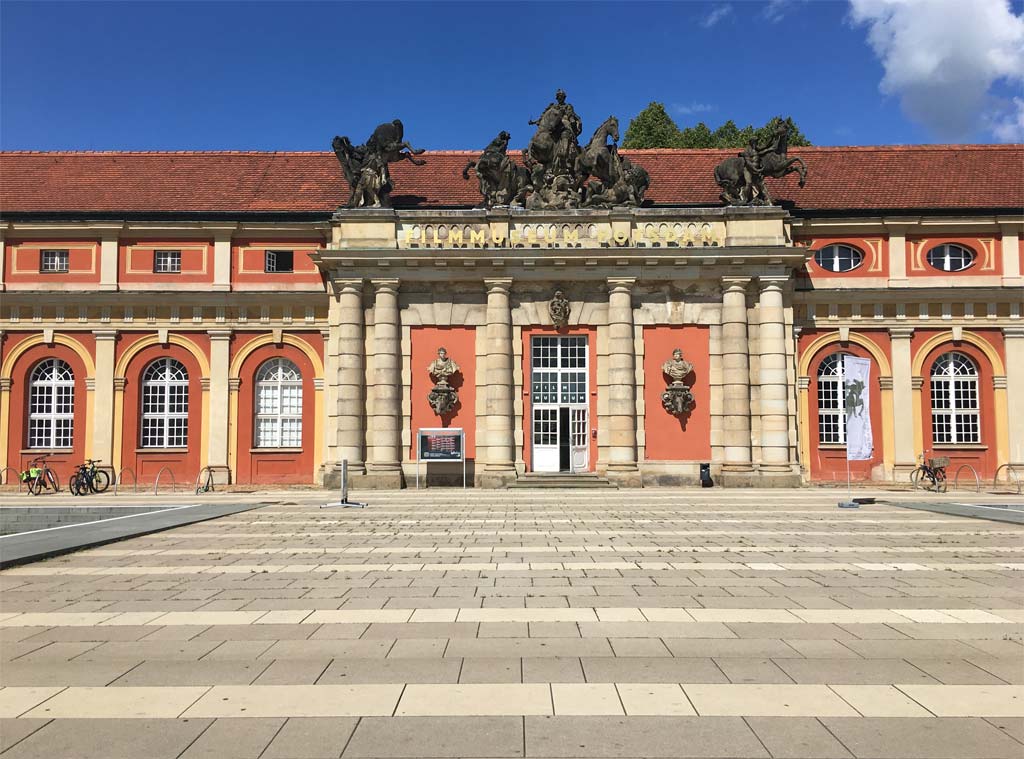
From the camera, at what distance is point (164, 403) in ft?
96.1

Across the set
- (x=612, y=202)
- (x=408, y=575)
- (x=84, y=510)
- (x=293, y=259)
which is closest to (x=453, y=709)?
(x=408, y=575)

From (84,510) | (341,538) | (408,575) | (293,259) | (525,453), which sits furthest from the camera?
(293,259)

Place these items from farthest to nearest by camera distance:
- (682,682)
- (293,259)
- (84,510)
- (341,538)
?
(293,259)
(84,510)
(341,538)
(682,682)

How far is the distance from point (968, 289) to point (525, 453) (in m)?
16.3

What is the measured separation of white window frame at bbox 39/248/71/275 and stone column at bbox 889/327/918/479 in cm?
2931

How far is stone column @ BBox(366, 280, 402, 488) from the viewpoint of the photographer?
26.7 meters

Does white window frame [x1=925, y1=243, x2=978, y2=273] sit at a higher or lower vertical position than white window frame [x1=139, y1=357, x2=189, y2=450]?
higher

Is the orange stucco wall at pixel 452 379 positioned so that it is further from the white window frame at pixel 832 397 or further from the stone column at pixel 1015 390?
the stone column at pixel 1015 390

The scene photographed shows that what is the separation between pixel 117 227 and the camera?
2895 centimetres

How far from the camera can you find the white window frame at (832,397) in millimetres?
28469

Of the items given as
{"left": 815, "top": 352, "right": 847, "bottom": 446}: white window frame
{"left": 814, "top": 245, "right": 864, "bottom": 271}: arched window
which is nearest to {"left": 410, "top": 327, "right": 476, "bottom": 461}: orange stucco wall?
{"left": 815, "top": 352, "right": 847, "bottom": 446}: white window frame

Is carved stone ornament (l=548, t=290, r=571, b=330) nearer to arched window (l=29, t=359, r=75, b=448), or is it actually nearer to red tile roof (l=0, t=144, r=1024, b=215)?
red tile roof (l=0, t=144, r=1024, b=215)

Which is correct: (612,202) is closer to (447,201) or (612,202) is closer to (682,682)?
(447,201)

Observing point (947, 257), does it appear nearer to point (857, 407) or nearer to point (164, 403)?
point (857, 407)
